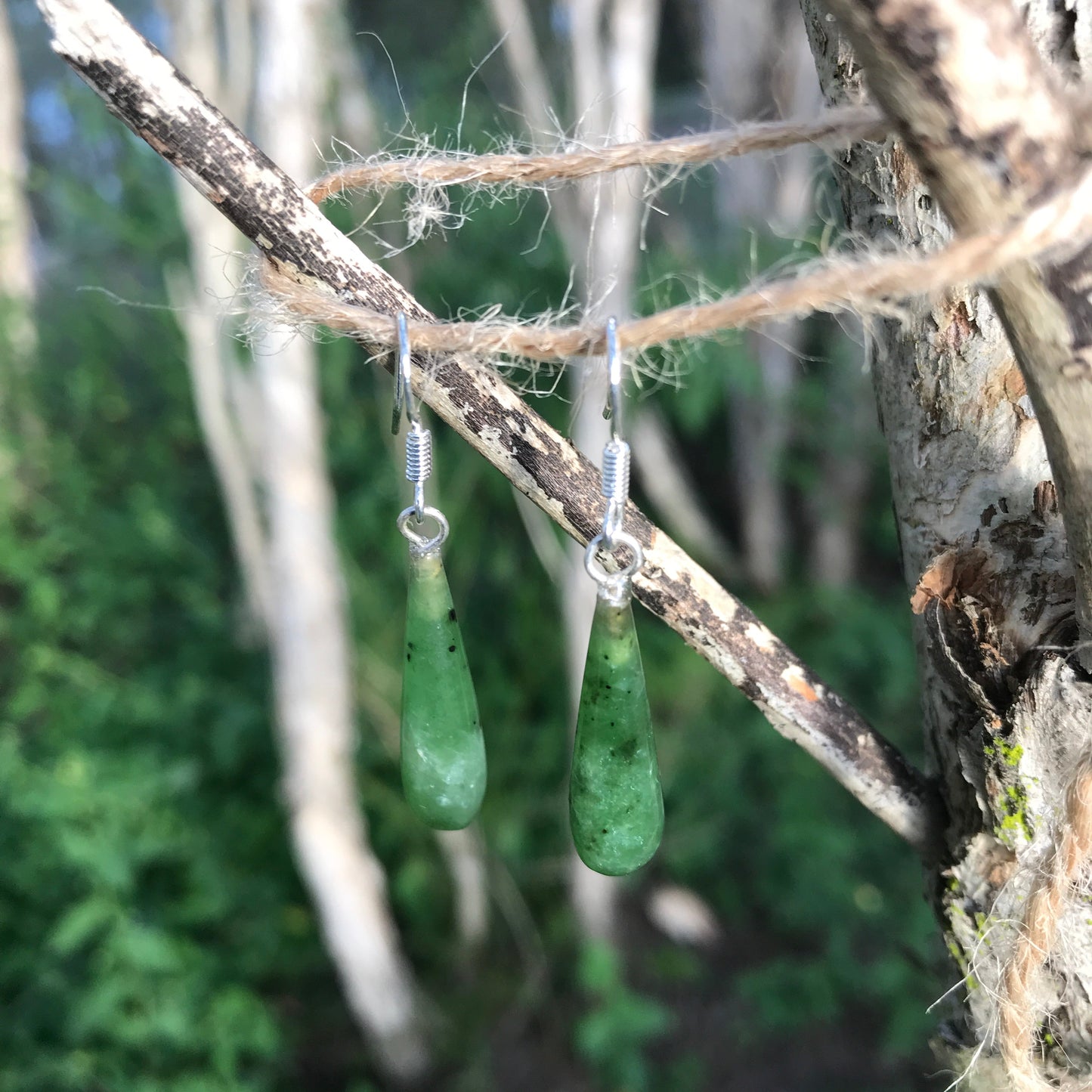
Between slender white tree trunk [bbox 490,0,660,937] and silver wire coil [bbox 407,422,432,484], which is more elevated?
slender white tree trunk [bbox 490,0,660,937]

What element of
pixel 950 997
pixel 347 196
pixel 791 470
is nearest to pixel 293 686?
pixel 347 196

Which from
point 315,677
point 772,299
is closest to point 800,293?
point 772,299

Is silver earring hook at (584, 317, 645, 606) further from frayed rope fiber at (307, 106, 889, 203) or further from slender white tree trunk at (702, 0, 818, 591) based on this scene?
slender white tree trunk at (702, 0, 818, 591)

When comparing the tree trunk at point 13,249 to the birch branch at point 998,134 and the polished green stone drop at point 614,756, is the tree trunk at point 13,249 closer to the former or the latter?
the polished green stone drop at point 614,756

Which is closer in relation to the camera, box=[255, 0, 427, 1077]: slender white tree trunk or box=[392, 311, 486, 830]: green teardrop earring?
box=[392, 311, 486, 830]: green teardrop earring

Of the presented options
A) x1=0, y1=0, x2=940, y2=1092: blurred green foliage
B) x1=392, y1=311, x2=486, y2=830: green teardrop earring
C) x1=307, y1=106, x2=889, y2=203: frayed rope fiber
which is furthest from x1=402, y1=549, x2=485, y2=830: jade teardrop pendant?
x1=0, y1=0, x2=940, y2=1092: blurred green foliage

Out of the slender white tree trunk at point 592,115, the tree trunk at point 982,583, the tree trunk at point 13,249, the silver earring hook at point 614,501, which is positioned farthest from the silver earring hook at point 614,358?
the tree trunk at point 13,249

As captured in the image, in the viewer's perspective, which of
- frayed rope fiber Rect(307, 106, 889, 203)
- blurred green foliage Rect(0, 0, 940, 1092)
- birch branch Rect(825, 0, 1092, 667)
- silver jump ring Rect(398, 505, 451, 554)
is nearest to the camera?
birch branch Rect(825, 0, 1092, 667)

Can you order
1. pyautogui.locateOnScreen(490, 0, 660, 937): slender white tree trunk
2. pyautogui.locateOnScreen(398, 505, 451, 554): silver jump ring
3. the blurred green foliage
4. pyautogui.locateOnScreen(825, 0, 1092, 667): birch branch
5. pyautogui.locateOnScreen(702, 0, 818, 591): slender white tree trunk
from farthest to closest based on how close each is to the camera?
pyautogui.locateOnScreen(702, 0, 818, 591): slender white tree trunk < the blurred green foliage < pyautogui.locateOnScreen(490, 0, 660, 937): slender white tree trunk < pyautogui.locateOnScreen(398, 505, 451, 554): silver jump ring < pyautogui.locateOnScreen(825, 0, 1092, 667): birch branch
